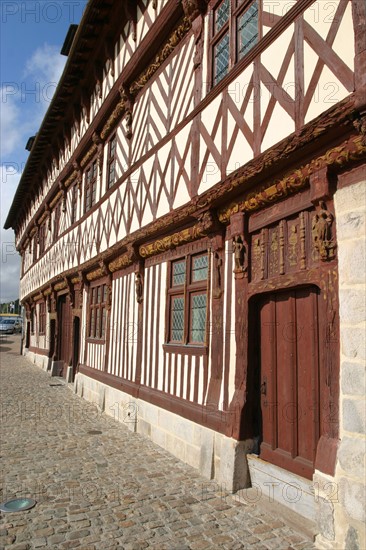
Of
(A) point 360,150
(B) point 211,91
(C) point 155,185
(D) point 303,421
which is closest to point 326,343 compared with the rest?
(D) point 303,421

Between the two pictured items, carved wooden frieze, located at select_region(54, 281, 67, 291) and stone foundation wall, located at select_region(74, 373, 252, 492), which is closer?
stone foundation wall, located at select_region(74, 373, 252, 492)

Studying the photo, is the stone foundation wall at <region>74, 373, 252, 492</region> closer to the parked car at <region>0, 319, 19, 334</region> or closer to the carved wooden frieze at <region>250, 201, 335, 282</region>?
the carved wooden frieze at <region>250, 201, 335, 282</region>

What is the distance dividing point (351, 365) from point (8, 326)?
49148 mm

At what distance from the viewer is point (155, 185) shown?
23.9ft

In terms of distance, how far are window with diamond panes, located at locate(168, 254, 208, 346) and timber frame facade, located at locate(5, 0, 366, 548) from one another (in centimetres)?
3

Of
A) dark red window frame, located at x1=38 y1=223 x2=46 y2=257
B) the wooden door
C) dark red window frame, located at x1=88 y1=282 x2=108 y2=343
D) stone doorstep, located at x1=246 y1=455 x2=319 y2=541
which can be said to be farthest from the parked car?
stone doorstep, located at x1=246 y1=455 x2=319 y2=541

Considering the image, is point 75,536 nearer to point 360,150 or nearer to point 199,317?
point 199,317

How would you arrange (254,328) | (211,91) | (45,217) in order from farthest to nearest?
1. (45,217)
2. (211,91)
3. (254,328)

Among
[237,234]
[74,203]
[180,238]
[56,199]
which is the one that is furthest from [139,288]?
A: [56,199]

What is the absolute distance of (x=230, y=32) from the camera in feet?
17.5

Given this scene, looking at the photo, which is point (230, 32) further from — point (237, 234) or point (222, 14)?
point (237, 234)

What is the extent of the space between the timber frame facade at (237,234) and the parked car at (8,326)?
4017 cm

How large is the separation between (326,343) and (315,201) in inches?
44.5

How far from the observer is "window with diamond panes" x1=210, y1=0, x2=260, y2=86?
5.07 meters
